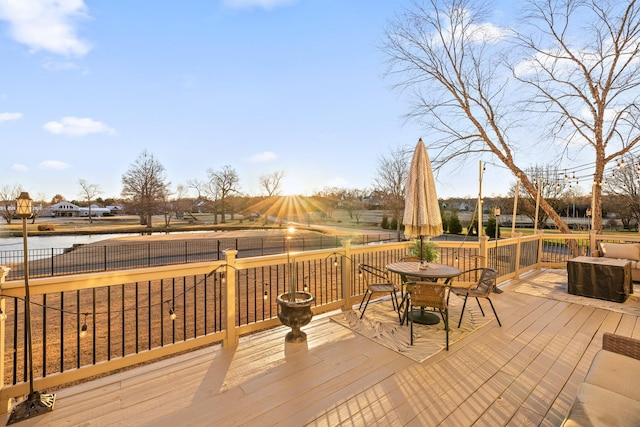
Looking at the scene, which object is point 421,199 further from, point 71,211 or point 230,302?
point 71,211

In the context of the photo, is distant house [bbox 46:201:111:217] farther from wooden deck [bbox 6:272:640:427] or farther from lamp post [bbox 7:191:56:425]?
wooden deck [bbox 6:272:640:427]

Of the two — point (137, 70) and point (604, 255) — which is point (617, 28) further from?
point (137, 70)

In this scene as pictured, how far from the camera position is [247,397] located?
2.13 metres

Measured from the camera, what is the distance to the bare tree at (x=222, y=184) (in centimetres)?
3731

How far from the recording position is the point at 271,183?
39.0 meters

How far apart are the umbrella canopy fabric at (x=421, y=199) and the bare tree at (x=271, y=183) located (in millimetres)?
35744

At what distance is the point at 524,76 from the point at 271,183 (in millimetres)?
32267

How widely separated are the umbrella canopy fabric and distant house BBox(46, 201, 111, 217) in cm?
5900

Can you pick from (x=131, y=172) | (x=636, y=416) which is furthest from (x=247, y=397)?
(x=131, y=172)

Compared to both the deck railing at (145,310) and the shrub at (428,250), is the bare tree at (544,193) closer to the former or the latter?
the deck railing at (145,310)

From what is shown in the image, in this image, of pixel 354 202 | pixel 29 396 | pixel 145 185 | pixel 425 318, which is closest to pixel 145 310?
pixel 29 396

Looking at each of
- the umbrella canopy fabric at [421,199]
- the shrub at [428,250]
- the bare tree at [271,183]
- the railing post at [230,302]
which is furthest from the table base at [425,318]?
the bare tree at [271,183]

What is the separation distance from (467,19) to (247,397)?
1269cm

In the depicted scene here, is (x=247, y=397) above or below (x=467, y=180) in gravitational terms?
below
